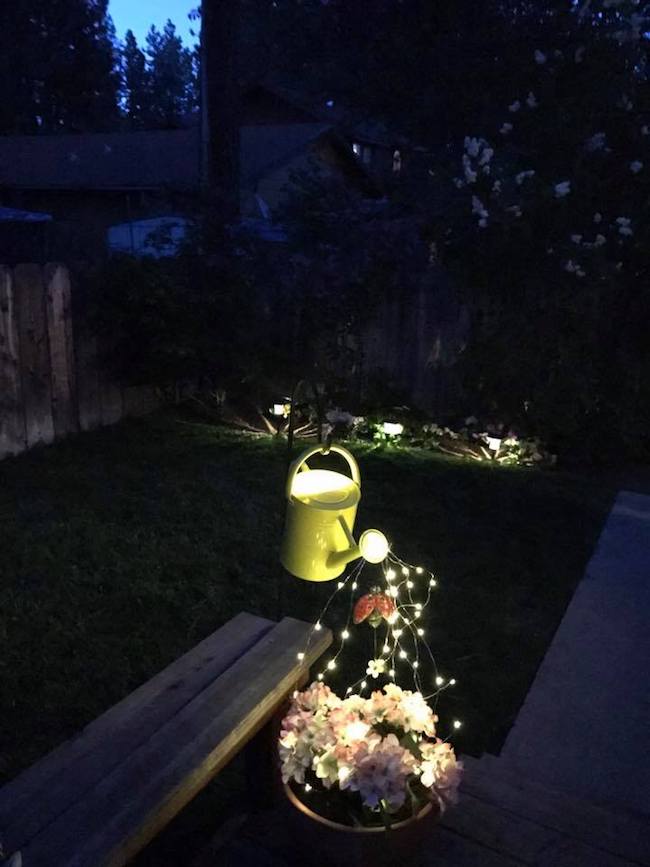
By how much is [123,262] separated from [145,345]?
70 centimetres

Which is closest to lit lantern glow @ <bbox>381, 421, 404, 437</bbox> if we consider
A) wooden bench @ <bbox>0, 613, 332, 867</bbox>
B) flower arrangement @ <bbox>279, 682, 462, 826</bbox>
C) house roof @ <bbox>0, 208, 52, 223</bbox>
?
wooden bench @ <bbox>0, 613, 332, 867</bbox>

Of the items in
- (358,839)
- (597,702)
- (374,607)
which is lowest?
(597,702)

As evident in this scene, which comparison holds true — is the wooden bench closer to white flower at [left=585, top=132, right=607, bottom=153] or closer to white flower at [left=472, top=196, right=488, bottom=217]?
white flower at [left=472, top=196, right=488, bottom=217]

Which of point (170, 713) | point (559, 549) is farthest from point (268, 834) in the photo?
point (559, 549)

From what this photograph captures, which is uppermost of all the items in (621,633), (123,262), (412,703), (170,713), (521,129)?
(521,129)

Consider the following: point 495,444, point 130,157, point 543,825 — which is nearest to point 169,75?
point 130,157

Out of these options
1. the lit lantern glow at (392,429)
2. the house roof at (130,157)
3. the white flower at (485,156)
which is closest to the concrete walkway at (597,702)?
the lit lantern glow at (392,429)

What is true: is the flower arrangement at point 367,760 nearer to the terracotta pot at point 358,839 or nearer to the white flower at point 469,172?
the terracotta pot at point 358,839

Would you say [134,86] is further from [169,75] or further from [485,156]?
[485,156]

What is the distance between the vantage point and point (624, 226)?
18.7 feet

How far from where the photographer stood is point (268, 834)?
2.09 metres

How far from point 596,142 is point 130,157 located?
631 inches

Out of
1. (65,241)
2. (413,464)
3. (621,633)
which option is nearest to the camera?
(621,633)

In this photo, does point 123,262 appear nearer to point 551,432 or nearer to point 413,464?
point 413,464
